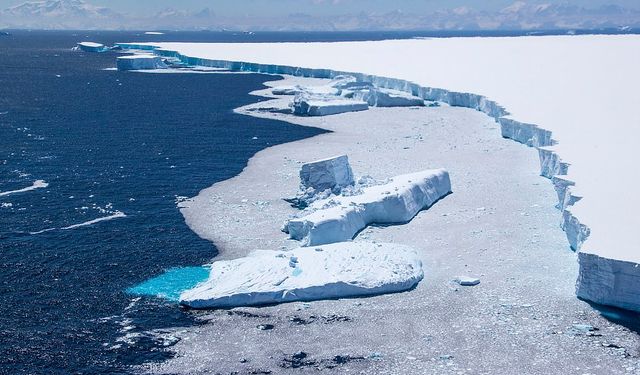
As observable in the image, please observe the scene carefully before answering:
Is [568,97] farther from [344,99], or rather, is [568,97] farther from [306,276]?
[306,276]

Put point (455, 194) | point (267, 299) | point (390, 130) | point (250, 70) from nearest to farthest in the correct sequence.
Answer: point (267, 299)
point (455, 194)
point (390, 130)
point (250, 70)

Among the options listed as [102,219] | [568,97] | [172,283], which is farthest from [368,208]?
[568,97]

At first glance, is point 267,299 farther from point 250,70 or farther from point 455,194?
point 250,70

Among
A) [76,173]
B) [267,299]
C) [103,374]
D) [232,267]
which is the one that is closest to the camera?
[103,374]

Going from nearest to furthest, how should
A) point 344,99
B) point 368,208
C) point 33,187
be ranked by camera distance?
point 368,208, point 33,187, point 344,99

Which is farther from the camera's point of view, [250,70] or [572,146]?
Result: [250,70]

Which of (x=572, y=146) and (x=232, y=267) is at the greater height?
(x=572, y=146)

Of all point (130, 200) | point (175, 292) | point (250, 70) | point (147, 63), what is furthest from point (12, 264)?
point (147, 63)
